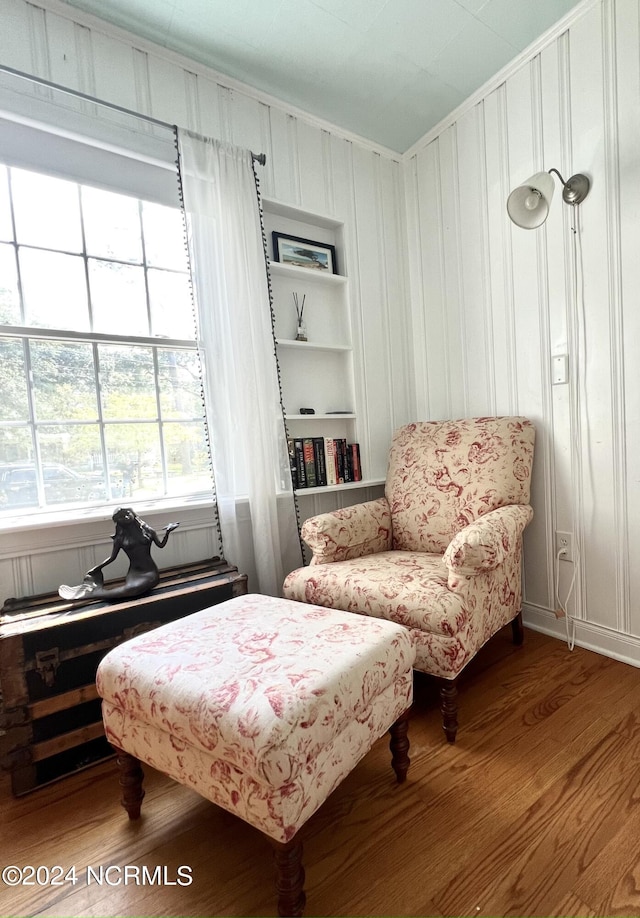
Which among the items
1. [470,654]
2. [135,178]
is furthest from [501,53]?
[470,654]

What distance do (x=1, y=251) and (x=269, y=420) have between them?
1.21 meters

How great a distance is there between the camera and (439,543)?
203 centimetres

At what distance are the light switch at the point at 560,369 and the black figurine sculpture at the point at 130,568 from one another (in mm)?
1740

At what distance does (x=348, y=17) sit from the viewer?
6.00 feet

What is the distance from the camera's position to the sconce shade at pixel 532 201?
174 centimetres

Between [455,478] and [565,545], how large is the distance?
58cm

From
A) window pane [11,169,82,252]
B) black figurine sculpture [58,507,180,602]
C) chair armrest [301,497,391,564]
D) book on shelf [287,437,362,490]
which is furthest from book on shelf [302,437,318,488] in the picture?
window pane [11,169,82,252]

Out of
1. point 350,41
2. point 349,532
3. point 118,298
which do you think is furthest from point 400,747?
point 350,41

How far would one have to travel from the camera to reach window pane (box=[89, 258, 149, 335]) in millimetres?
1925

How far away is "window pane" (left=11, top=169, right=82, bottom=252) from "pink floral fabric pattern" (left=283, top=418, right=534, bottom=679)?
154 centimetres

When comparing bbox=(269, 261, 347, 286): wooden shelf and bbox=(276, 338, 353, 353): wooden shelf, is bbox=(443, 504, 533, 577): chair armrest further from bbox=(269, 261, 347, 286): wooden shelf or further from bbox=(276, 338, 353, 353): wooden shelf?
bbox=(269, 261, 347, 286): wooden shelf

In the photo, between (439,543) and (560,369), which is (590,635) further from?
(560,369)

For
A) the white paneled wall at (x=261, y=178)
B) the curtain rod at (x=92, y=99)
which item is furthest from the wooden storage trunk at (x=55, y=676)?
the curtain rod at (x=92, y=99)

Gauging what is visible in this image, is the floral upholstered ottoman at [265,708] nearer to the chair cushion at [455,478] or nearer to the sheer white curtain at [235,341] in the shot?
the sheer white curtain at [235,341]
